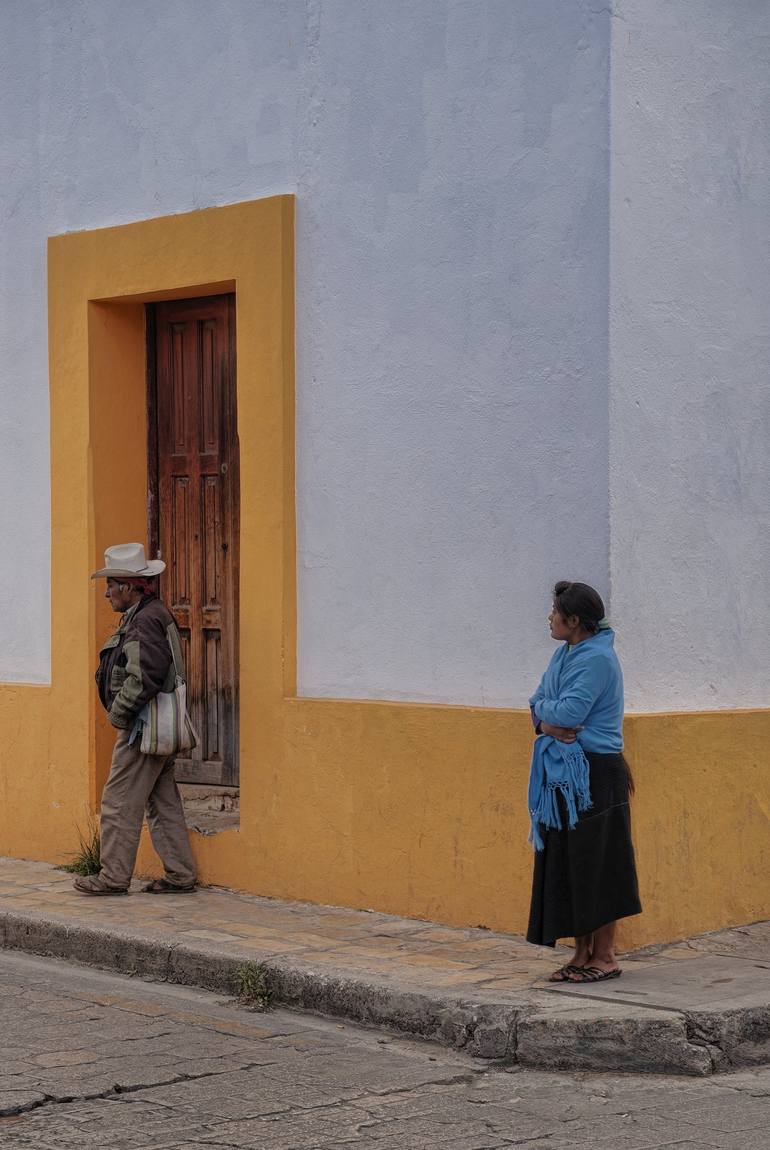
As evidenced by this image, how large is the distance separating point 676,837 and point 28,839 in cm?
403

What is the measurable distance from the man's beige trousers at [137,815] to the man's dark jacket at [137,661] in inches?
7.5

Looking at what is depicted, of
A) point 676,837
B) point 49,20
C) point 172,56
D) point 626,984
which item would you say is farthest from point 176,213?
point 626,984

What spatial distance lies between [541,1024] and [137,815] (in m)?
3.13

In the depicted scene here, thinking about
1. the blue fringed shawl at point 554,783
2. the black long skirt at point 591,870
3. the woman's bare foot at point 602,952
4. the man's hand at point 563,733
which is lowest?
the woman's bare foot at point 602,952

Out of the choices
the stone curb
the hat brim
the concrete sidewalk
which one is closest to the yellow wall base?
the concrete sidewalk

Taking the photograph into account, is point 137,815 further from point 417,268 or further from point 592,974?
point 417,268

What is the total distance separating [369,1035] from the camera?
6.40 meters

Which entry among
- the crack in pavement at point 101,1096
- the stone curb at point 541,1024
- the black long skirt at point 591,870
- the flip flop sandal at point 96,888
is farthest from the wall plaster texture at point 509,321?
the crack in pavement at point 101,1096

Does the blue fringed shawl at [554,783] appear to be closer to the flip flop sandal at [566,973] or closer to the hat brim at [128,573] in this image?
the flip flop sandal at [566,973]

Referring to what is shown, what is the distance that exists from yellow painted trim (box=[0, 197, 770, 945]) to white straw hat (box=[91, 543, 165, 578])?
19.2 inches

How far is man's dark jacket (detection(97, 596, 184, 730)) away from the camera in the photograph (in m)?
8.34

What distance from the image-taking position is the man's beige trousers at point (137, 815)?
27.9ft

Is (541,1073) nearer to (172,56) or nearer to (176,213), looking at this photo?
(176,213)

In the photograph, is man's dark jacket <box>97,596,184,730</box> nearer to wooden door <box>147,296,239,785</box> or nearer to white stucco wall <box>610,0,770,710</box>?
wooden door <box>147,296,239,785</box>
